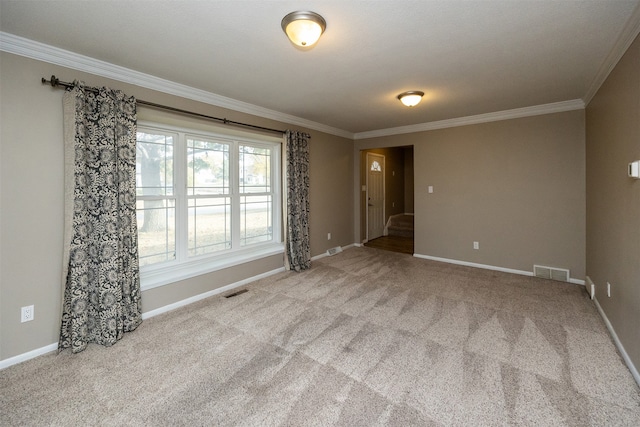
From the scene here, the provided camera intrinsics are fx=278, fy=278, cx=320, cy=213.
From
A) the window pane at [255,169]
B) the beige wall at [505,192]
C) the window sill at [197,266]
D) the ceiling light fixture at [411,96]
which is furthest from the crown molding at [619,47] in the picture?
the window sill at [197,266]

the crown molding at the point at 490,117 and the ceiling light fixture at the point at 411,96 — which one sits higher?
the crown molding at the point at 490,117

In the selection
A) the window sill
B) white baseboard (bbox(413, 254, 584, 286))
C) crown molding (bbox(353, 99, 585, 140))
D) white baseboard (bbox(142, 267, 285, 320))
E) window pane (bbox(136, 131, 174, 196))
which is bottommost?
white baseboard (bbox(142, 267, 285, 320))

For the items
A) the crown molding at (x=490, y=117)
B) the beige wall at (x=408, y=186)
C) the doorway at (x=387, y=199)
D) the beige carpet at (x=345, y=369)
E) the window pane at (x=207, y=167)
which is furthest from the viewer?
the beige wall at (x=408, y=186)

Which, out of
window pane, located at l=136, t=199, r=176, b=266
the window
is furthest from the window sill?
window pane, located at l=136, t=199, r=176, b=266

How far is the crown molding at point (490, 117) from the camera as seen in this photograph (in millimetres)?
3730

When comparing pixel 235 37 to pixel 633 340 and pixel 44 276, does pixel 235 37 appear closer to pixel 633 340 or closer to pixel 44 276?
pixel 44 276

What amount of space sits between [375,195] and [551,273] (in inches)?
149

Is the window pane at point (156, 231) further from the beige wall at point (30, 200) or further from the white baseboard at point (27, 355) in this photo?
the white baseboard at point (27, 355)

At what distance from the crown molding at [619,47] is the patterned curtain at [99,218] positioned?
3971 millimetres

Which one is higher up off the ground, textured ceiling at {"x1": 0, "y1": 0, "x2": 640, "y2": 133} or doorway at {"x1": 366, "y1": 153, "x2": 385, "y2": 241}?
textured ceiling at {"x1": 0, "y1": 0, "x2": 640, "y2": 133}

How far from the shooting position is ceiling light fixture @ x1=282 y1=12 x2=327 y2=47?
1.83 m

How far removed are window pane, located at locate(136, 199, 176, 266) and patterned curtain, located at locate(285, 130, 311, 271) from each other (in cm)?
163

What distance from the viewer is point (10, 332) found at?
2.13m

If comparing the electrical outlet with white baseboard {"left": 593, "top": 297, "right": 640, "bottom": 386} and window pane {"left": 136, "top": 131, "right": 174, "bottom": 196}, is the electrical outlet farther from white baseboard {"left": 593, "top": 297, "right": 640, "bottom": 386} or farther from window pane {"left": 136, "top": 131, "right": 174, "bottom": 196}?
white baseboard {"left": 593, "top": 297, "right": 640, "bottom": 386}
